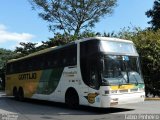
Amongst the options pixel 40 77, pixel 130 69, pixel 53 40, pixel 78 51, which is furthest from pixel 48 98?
pixel 53 40

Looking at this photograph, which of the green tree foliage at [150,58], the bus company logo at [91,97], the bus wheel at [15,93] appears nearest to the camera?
the bus company logo at [91,97]

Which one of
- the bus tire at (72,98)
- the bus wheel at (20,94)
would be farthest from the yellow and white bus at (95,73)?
the bus wheel at (20,94)

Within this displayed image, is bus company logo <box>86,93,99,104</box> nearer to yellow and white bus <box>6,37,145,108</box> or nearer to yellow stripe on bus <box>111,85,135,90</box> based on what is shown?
yellow and white bus <box>6,37,145,108</box>

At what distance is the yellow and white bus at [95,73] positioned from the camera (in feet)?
53.3

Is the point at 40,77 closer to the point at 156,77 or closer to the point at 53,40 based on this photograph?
the point at 156,77

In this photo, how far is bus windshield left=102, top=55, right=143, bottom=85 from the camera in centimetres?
1628

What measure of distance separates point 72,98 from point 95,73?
9.08 ft

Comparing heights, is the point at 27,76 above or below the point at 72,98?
above

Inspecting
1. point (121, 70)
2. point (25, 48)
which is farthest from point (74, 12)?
point (121, 70)

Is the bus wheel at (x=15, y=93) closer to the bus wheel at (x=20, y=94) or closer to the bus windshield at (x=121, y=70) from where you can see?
the bus wheel at (x=20, y=94)

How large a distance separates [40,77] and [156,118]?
9.96 m

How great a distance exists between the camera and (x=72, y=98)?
1869 cm

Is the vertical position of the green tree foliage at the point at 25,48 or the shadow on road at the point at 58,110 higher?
the green tree foliage at the point at 25,48

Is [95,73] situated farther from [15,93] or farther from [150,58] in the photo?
[15,93]
